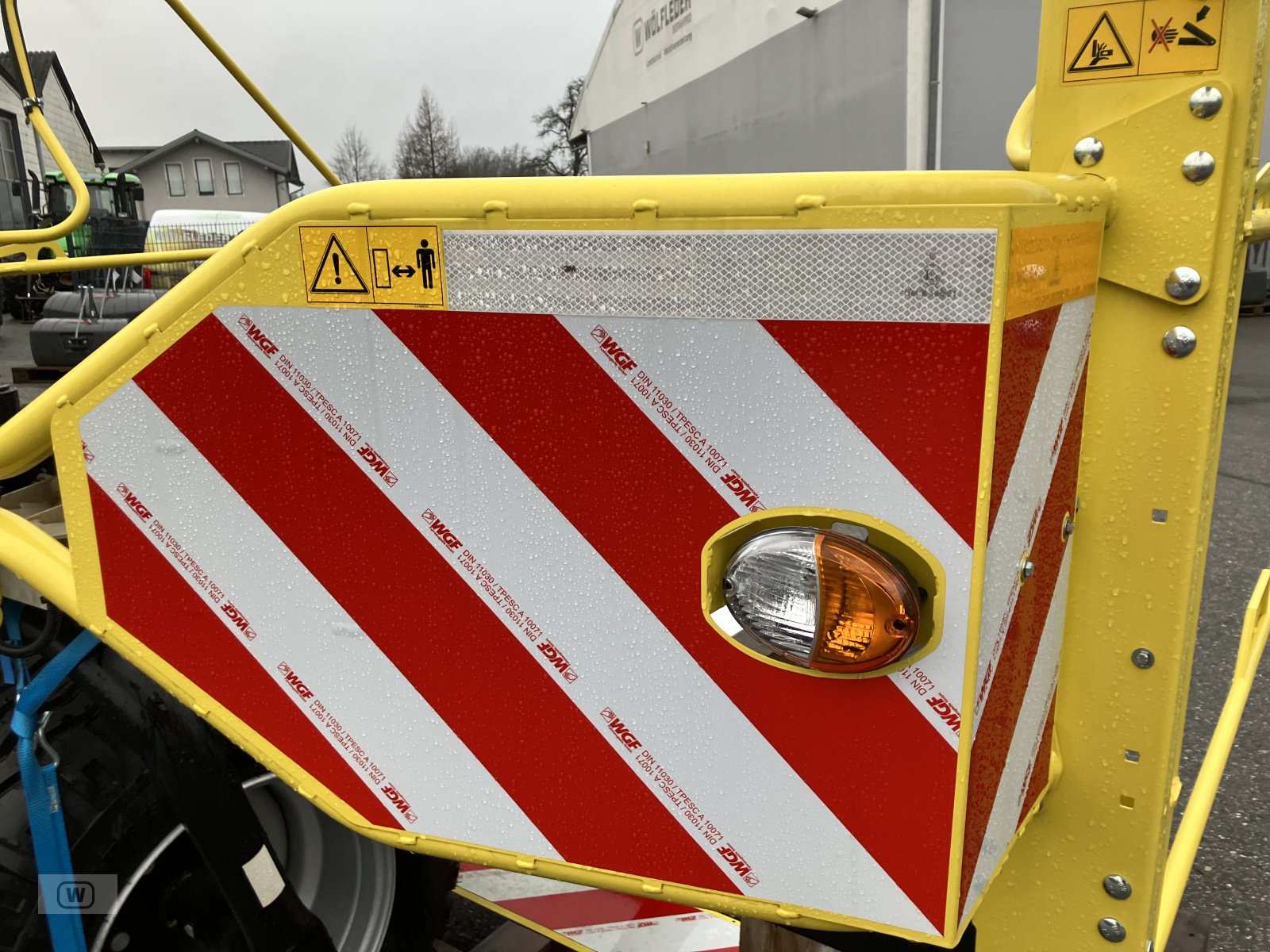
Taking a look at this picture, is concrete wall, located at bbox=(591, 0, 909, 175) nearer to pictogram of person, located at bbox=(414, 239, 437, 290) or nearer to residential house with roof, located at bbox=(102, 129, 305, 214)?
pictogram of person, located at bbox=(414, 239, 437, 290)

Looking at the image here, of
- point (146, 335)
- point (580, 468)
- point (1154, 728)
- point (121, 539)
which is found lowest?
point (1154, 728)

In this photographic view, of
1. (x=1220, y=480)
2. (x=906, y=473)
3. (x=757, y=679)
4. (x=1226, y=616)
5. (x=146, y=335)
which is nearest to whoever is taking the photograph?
(x=906, y=473)

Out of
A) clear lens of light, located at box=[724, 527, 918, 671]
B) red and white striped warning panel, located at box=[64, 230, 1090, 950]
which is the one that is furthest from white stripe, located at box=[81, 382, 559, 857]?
clear lens of light, located at box=[724, 527, 918, 671]

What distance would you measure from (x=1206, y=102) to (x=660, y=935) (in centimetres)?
149

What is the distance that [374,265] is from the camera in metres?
0.99

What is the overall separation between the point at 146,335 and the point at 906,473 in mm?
822

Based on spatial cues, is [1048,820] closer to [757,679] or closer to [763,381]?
[757,679]

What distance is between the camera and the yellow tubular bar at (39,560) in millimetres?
1202

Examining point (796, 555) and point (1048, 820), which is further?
point (1048, 820)

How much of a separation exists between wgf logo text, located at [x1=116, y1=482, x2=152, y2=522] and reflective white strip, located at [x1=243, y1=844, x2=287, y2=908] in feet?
1.63

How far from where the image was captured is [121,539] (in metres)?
1.15

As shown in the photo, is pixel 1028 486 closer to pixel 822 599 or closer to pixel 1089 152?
pixel 822 599

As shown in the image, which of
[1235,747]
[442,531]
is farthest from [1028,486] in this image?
[1235,747]

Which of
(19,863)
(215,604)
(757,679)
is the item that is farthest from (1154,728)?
(19,863)
